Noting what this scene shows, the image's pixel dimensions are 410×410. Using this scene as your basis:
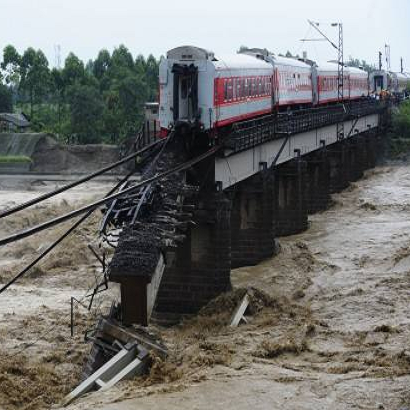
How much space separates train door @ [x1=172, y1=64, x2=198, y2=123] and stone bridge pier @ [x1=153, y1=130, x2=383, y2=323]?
2.61m

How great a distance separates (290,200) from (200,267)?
53.7ft

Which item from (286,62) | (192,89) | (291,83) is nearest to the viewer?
(192,89)

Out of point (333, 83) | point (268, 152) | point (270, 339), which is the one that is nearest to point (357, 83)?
point (333, 83)

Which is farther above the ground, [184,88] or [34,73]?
[34,73]

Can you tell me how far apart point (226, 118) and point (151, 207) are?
8.33m

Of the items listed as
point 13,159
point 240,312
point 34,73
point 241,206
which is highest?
point 34,73

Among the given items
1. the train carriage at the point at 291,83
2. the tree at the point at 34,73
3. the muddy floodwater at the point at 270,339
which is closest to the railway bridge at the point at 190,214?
the train carriage at the point at 291,83

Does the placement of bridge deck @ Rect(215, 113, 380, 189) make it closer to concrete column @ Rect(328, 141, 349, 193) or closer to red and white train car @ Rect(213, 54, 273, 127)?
red and white train car @ Rect(213, 54, 273, 127)

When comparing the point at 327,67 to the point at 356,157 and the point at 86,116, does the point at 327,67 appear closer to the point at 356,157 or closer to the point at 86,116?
the point at 356,157

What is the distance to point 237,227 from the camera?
120 ft

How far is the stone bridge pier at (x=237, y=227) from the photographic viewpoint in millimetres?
28531

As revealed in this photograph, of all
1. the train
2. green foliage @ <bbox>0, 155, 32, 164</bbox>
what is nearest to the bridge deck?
the train

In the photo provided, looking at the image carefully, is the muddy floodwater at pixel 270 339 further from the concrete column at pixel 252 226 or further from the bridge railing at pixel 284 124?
the bridge railing at pixel 284 124

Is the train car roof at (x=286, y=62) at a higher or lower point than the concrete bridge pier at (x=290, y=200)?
higher
